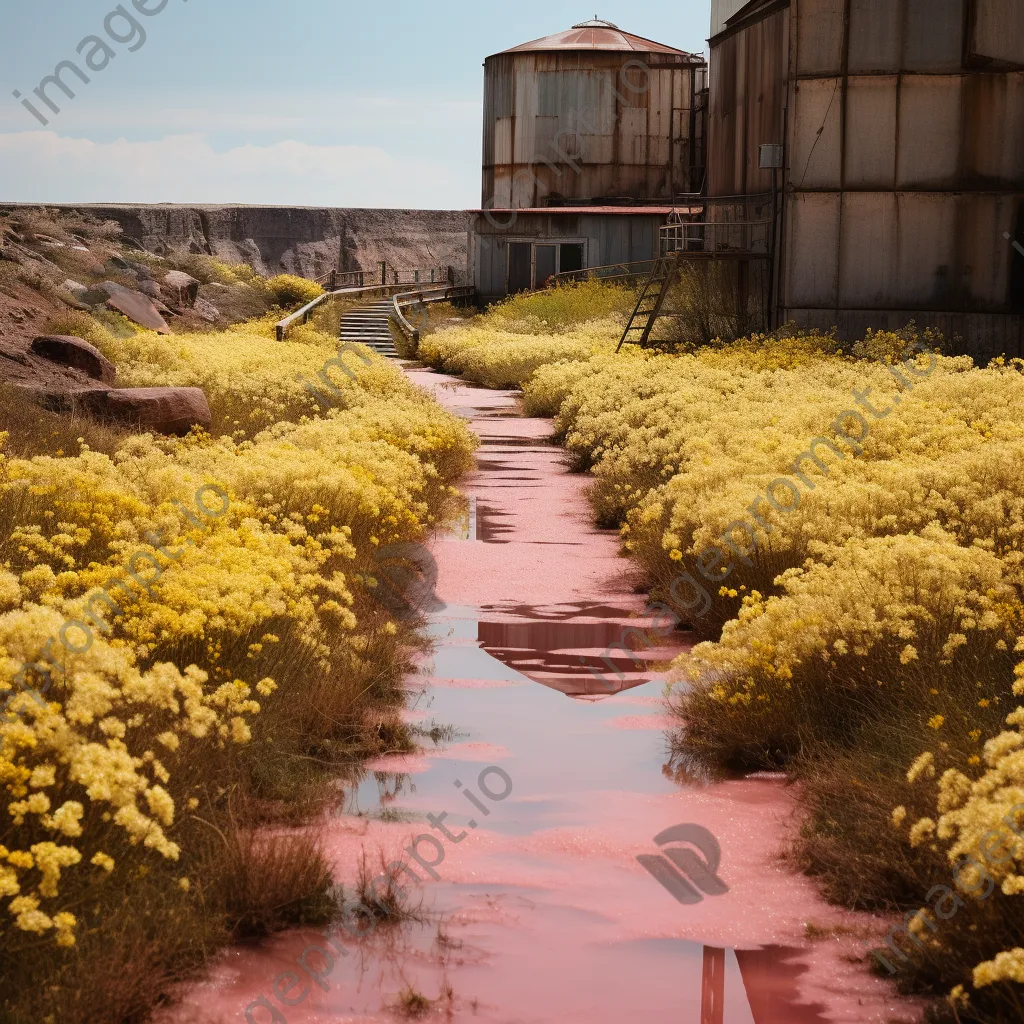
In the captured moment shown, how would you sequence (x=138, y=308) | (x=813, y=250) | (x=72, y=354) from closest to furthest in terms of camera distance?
(x=72, y=354) < (x=813, y=250) < (x=138, y=308)

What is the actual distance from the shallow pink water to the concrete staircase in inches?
924

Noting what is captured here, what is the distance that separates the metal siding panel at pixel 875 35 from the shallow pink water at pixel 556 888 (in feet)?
48.8

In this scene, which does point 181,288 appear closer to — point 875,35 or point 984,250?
point 875,35

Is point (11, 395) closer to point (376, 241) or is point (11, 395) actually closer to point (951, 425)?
point (951, 425)

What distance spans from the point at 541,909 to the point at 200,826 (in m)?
1.22

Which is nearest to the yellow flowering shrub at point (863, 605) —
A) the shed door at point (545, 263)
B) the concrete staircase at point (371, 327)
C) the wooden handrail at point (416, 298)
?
the concrete staircase at point (371, 327)

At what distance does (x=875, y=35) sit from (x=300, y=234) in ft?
121

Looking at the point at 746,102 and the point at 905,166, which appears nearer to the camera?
the point at 905,166

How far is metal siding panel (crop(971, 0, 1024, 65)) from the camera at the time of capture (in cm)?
1952

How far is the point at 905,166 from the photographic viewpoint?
20062 mm

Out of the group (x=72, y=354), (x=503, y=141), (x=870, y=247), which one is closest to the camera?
(x=72, y=354)

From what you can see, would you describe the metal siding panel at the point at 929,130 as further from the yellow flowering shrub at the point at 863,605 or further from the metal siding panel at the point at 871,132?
the yellow flowering shrub at the point at 863,605

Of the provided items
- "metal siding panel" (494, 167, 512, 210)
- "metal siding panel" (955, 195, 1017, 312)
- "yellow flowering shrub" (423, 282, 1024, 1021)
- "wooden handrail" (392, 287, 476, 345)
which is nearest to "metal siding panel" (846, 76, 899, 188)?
"metal siding panel" (955, 195, 1017, 312)

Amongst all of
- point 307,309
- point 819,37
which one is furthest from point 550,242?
point 819,37
